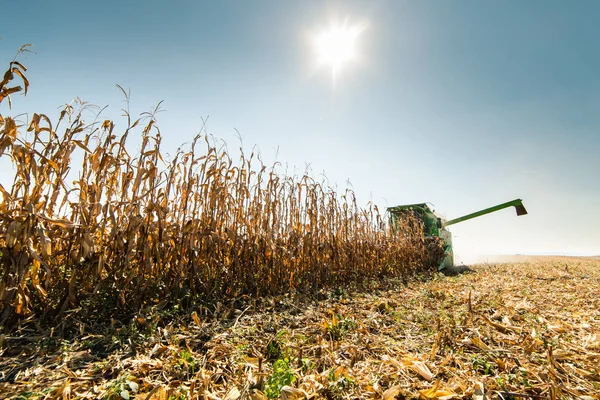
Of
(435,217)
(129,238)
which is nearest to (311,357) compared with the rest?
(129,238)

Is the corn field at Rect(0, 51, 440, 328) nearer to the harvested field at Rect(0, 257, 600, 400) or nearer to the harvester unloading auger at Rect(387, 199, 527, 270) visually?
the harvested field at Rect(0, 257, 600, 400)

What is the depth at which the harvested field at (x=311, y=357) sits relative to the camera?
5.08 ft

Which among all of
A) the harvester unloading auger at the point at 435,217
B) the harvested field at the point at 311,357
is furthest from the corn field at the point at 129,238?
the harvester unloading auger at the point at 435,217

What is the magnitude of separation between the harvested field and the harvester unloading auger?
5269 mm

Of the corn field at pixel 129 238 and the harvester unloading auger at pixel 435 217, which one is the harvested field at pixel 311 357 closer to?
the corn field at pixel 129 238

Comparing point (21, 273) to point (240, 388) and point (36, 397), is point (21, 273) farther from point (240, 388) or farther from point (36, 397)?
point (240, 388)

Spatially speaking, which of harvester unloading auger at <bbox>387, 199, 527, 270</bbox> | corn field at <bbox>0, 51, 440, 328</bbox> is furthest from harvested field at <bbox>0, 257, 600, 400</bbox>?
harvester unloading auger at <bbox>387, 199, 527, 270</bbox>

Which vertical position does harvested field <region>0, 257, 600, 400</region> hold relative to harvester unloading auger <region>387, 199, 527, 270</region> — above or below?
below

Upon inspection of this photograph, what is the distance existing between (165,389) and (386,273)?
5.32 m

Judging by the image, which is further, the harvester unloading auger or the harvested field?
the harvester unloading auger

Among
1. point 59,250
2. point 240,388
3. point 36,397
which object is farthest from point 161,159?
point 240,388

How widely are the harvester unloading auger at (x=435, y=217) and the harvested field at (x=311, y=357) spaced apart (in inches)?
207

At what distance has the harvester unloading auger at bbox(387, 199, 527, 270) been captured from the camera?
27.1 feet

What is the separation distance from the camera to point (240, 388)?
156 cm
